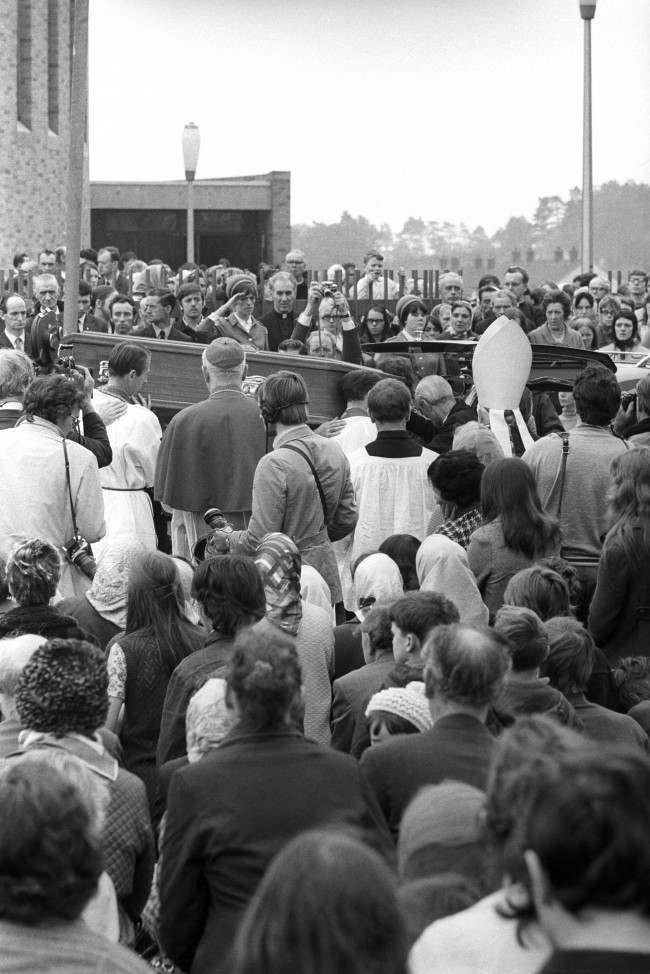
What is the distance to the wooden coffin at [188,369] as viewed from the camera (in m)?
10.2

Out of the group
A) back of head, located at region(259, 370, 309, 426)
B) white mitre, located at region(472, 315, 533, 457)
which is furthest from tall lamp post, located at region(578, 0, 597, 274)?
back of head, located at region(259, 370, 309, 426)

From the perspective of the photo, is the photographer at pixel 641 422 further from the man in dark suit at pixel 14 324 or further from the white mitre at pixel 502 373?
the man in dark suit at pixel 14 324

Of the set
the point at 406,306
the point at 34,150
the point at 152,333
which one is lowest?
the point at 152,333

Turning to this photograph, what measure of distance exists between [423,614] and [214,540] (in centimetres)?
159

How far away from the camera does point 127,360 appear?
853 centimetres

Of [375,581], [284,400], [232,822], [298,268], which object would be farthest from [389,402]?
[298,268]

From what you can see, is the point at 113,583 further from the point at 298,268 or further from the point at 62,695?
the point at 298,268

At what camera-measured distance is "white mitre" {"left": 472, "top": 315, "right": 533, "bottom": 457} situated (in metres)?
8.51

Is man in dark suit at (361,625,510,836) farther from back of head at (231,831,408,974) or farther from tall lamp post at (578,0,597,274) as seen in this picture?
tall lamp post at (578,0,597,274)

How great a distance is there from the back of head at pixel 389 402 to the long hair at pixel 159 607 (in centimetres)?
235

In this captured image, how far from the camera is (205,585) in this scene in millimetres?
4910

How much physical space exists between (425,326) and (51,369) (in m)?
4.34

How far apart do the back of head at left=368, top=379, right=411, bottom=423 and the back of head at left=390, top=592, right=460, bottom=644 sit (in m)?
2.64

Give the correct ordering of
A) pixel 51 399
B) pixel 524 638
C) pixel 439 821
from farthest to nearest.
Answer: pixel 51 399 < pixel 524 638 < pixel 439 821
